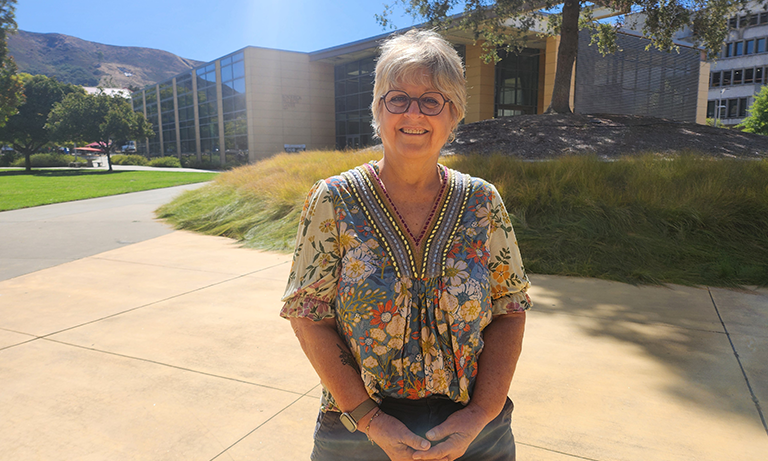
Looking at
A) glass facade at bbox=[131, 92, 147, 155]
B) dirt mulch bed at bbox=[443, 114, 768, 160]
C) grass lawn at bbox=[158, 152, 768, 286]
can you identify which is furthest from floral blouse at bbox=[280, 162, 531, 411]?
glass facade at bbox=[131, 92, 147, 155]

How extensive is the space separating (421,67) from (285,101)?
37.2m

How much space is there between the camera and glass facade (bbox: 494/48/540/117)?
3073 cm

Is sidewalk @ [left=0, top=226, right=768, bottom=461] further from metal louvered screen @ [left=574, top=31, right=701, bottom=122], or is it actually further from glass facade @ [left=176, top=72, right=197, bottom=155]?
glass facade @ [left=176, top=72, right=197, bottom=155]

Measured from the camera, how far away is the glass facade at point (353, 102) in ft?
115

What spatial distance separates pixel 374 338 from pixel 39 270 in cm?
630

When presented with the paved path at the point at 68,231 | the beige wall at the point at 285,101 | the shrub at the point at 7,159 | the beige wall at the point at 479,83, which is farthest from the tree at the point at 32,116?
the paved path at the point at 68,231

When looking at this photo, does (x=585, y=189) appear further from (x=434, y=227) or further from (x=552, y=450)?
(x=434, y=227)

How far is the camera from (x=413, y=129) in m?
1.57

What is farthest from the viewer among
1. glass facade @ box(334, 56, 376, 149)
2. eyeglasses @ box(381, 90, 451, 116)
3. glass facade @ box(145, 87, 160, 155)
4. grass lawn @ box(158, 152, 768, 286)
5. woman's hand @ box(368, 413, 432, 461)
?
glass facade @ box(145, 87, 160, 155)

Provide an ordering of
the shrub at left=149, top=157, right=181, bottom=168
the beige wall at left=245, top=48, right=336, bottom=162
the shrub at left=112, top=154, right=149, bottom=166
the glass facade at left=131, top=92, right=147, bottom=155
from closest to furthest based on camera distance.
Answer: the beige wall at left=245, top=48, right=336, bottom=162 → the shrub at left=149, top=157, right=181, bottom=168 → the shrub at left=112, top=154, right=149, bottom=166 → the glass facade at left=131, top=92, right=147, bottom=155

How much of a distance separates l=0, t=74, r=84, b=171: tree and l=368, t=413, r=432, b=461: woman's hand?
4829cm

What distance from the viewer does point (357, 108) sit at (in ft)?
119

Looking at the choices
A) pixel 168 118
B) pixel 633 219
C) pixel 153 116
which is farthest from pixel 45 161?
pixel 633 219

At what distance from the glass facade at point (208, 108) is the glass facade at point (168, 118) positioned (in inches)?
256
